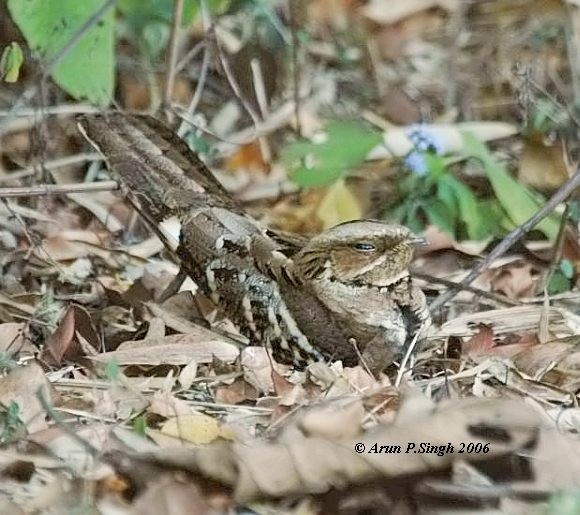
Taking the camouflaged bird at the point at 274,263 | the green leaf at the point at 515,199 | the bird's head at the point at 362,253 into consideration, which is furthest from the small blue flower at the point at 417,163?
the bird's head at the point at 362,253

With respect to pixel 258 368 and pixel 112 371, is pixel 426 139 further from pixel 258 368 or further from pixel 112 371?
pixel 112 371

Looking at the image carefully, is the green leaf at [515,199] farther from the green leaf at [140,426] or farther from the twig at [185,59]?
the green leaf at [140,426]

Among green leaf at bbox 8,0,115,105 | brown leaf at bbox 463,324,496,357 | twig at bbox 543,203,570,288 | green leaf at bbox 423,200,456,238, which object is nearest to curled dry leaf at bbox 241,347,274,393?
brown leaf at bbox 463,324,496,357

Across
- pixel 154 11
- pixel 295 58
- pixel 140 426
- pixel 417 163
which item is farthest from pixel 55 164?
pixel 140 426

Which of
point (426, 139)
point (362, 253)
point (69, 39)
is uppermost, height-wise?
point (69, 39)

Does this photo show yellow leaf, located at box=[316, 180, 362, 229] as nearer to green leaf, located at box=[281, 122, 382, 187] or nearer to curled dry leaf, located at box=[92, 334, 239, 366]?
green leaf, located at box=[281, 122, 382, 187]

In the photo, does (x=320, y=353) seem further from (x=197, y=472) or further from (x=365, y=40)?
(x=365, y=40)

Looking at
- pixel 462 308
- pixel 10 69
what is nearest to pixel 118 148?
pixel 10 69
